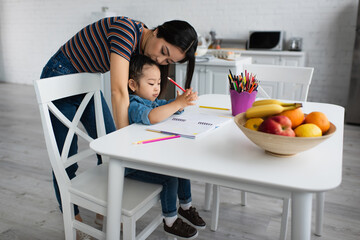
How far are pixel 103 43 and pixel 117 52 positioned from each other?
21 cm

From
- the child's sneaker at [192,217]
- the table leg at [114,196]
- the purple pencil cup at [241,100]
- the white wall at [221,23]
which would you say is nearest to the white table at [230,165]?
the table leg at [114,196]

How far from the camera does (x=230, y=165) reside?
854 mm

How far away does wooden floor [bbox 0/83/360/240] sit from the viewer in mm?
1720

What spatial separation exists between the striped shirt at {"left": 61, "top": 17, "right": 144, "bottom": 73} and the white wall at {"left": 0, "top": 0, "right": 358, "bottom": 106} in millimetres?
3655

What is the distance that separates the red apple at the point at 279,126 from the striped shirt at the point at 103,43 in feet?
2.01

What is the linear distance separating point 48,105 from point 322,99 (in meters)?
4.04

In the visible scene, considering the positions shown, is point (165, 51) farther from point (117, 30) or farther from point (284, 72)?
point (284, 72)

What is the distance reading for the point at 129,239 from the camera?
1146 mm

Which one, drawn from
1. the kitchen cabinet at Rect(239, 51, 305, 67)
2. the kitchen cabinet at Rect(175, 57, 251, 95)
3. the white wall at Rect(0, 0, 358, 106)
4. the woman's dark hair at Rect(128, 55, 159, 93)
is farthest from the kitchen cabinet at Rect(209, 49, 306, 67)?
the woman's dark hair at Rect(128, 55, 159, 93)

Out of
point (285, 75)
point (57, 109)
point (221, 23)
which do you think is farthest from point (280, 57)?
point (57, 109)

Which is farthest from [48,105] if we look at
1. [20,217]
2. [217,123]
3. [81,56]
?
[20,217]

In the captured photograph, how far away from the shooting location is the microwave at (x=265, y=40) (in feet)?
14.3

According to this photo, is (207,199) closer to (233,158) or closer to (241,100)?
(241,100)

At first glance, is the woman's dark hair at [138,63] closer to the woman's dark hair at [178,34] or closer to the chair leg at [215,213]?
the woman's dark hair at [178,34]
